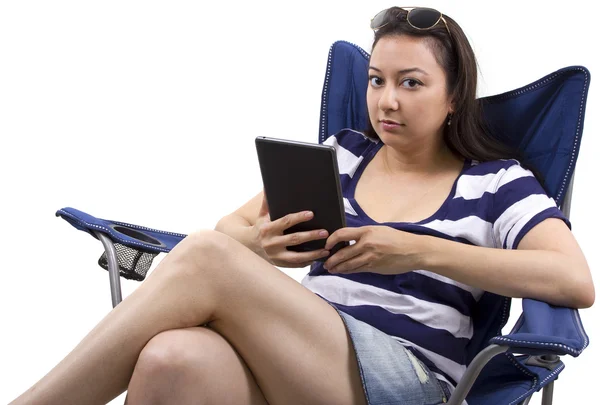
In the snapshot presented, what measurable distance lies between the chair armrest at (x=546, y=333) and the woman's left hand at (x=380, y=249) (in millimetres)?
291

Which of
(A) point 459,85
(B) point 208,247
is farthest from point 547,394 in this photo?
(B) point 208,247

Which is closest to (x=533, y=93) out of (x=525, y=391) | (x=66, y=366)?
(x=525, y=391)

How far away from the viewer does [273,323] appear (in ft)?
7.10

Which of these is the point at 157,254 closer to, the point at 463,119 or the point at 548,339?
the point at 463,119

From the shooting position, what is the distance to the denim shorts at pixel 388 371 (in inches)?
86.1

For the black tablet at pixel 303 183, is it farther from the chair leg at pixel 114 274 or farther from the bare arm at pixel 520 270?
the chair leg at pixel 114 274

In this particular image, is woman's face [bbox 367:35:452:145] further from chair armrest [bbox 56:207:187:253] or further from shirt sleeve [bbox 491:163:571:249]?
chair armrest [bbox 56:207:187:253]

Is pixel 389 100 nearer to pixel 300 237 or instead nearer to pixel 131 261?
pixel 300 237

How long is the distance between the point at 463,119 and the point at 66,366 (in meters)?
1.26

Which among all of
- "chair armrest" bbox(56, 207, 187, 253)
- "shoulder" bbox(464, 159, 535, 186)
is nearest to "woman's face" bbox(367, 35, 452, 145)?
"shoulder" bbox(464, 159, 535, 186)

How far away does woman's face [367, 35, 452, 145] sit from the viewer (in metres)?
2.51

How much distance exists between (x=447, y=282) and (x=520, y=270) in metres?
0.23

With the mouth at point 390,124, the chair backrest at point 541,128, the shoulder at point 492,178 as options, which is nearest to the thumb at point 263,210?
the mouth at point 390,124

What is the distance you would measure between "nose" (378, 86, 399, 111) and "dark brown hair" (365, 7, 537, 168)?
162mm
